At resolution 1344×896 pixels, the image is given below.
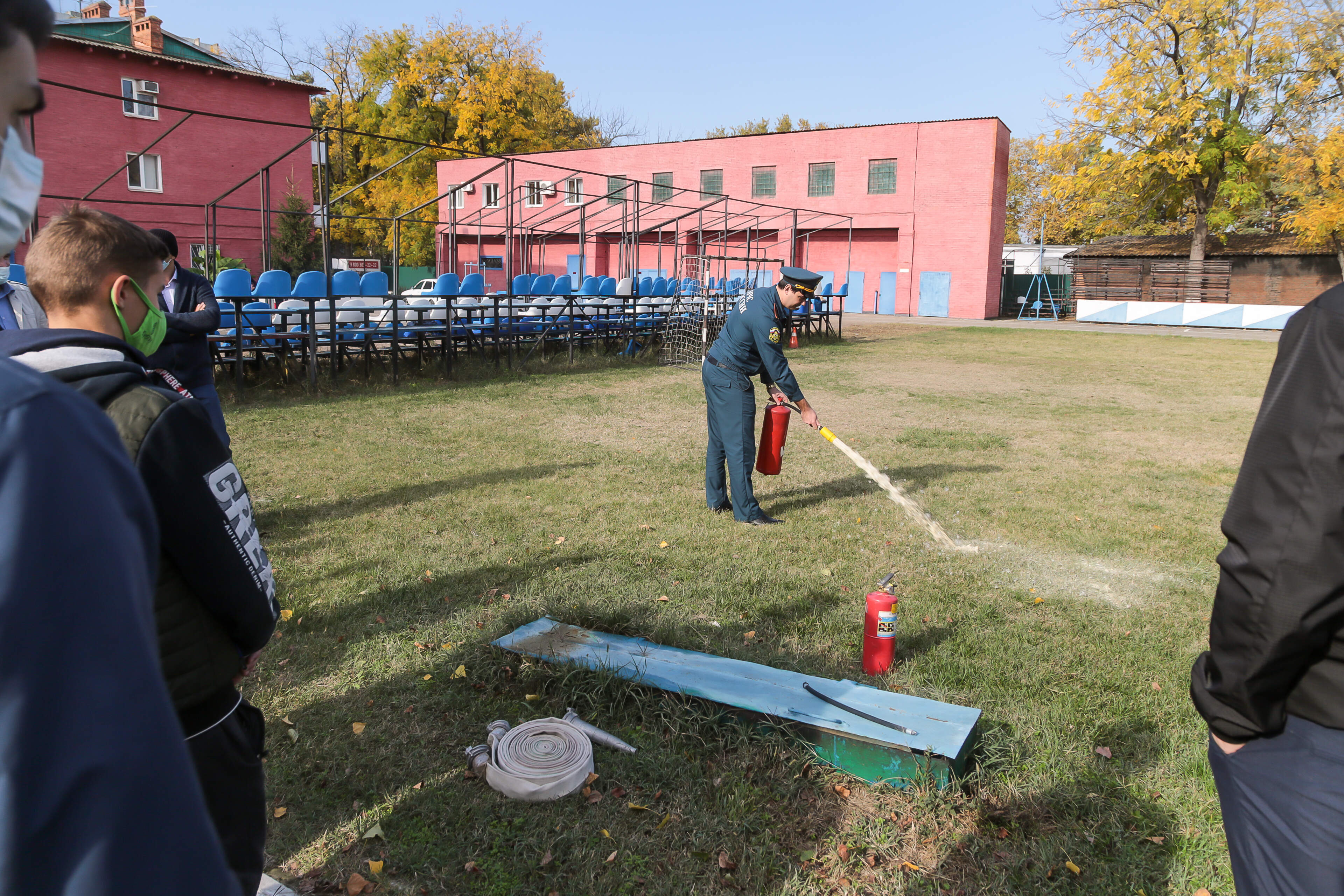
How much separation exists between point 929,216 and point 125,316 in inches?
1448

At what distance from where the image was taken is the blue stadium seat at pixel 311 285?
37.8 ft

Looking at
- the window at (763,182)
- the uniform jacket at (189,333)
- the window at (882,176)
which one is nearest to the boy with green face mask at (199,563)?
the uniform jacket at (189,333)

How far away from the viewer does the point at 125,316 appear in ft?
6.77

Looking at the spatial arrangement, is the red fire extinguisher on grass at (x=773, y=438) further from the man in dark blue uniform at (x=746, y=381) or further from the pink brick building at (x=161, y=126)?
the pink brick building at (x=161, y=126)

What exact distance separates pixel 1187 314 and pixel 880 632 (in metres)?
34.5

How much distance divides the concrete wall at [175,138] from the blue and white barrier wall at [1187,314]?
3033cm

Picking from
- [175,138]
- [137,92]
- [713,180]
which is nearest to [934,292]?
[713,180]

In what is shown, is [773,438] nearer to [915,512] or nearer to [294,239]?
[915,512]

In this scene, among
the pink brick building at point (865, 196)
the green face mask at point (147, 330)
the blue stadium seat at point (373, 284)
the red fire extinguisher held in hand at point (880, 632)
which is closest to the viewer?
the green face mask at point (147, 330)

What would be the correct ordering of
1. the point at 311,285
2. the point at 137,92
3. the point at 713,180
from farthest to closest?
1. the point at 713,180
2. the point at 137,92
3. the point at 311,285

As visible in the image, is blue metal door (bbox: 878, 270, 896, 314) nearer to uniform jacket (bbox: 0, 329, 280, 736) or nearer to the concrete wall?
the concrete wall

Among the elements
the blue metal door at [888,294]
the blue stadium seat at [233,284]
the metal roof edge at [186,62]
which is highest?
the metal roof edge at [186,62]

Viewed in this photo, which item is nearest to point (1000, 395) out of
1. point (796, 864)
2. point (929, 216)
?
point (796, 864)

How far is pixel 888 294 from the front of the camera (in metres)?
37.5
